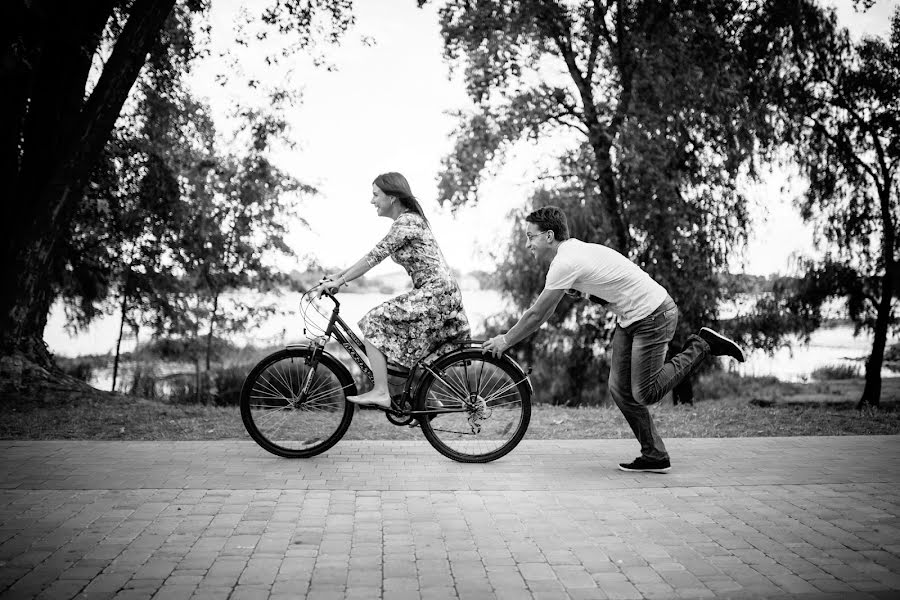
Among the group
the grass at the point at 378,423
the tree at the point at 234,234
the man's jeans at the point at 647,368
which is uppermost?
the tree at the point at 234,234

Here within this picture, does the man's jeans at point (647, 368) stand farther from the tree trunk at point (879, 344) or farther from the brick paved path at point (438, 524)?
the tree trunk at point (879, 344)

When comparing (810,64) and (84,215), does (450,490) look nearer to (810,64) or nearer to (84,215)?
(84,215)

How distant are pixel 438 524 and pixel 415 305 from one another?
6.32 feet

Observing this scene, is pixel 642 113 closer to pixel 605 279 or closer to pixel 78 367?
pixel 605 279

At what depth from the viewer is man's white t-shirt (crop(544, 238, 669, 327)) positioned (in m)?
5.81

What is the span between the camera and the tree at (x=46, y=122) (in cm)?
982

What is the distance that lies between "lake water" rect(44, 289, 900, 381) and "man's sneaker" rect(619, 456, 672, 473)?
1392 centimetres

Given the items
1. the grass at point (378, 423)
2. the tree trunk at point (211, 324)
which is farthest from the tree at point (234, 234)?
the grass at point (378, 423)

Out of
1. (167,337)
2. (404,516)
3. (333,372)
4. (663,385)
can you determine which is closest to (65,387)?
(333,372)

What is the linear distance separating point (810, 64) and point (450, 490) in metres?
17.0

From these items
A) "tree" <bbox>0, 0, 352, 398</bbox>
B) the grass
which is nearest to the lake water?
"tree" <bbox>0, 0, 352, 398</bbox>

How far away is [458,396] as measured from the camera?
623 centimetres

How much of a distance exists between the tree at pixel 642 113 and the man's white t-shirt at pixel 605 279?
9.86m

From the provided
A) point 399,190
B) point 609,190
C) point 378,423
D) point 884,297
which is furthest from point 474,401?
point 884,297
